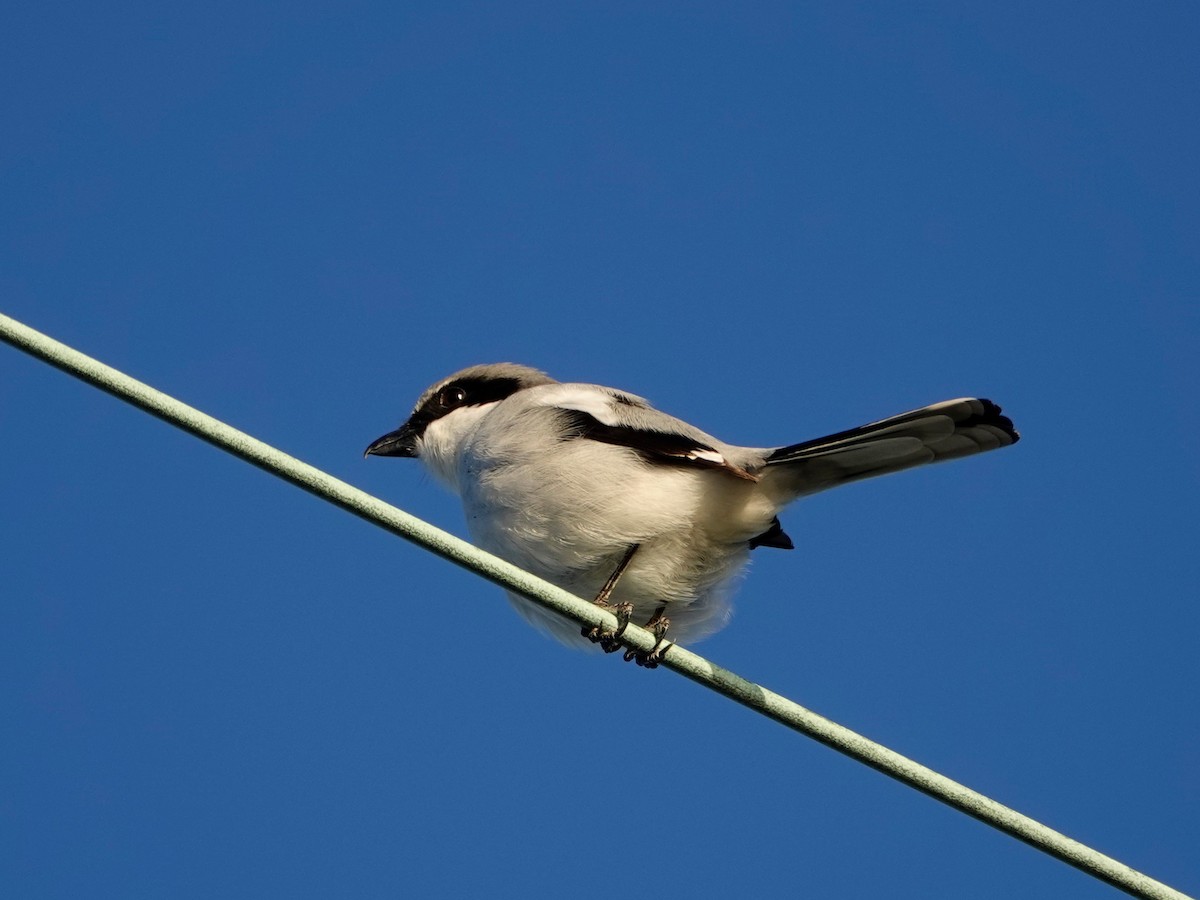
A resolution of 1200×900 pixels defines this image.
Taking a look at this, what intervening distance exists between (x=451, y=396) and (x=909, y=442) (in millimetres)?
2967

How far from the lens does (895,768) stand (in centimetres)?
350

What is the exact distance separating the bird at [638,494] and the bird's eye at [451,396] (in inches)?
44.1

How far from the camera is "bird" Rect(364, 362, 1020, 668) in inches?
216

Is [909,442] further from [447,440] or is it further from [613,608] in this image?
[447,440]

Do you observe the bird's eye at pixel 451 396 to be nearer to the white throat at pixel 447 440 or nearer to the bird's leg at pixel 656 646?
the white throat at pixel 447 440

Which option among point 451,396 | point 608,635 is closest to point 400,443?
point 451,396

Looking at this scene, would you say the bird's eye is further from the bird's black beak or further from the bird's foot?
the bird's foot

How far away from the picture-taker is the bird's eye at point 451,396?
23.8 ft

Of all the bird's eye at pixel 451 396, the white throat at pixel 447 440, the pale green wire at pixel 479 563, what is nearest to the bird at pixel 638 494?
the white throat at pixel 447 440

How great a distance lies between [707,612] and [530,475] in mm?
1155

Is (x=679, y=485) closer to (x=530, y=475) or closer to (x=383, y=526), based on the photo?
(x=530, y=475)

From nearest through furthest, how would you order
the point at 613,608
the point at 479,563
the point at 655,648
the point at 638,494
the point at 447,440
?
the point at 479,563
the point at 655,648
the point at 638,494
the point at 613,608
the point at 447,440

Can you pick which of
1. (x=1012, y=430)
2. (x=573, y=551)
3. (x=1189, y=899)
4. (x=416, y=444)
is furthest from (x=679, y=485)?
(x=1189, y=899)

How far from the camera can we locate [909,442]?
519cm
